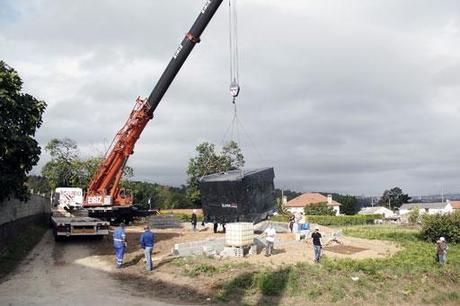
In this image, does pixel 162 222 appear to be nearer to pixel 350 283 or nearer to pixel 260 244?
pixel 260 244

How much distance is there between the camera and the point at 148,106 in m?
28.9

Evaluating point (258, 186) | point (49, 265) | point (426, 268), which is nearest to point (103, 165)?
point (258, 186)

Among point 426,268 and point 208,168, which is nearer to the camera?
point 426,268

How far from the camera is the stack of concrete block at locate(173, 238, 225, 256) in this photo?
64.2ft

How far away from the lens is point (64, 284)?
15.1 m

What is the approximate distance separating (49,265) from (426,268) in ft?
48.6

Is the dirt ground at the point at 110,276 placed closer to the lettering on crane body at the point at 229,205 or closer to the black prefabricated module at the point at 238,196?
the black prefabricated module at the point at 238,196

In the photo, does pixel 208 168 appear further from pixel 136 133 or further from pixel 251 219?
pixel 251 219

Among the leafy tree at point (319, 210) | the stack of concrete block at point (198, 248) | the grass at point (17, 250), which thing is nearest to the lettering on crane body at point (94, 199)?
the grass at point (17, 250)

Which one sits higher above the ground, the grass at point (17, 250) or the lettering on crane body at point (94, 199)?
the lettering on crane body at point (94, 199)

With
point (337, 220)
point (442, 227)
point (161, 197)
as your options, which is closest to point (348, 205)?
point (161, 197)

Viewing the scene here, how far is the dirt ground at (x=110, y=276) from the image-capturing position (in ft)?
44.8

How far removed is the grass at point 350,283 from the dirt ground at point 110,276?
93 centimetres

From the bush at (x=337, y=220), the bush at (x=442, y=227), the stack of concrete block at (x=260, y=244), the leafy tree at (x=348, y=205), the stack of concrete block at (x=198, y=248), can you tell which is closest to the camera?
the stack of concrete block at (x=198, y=248)
